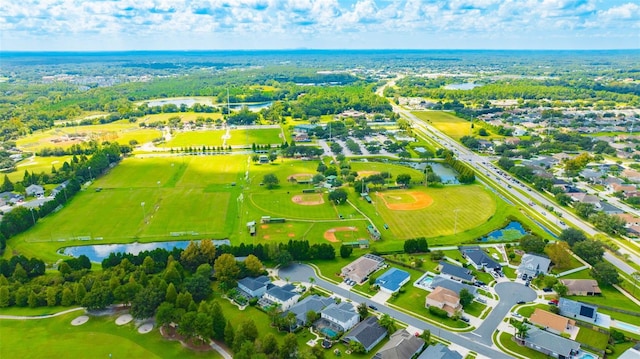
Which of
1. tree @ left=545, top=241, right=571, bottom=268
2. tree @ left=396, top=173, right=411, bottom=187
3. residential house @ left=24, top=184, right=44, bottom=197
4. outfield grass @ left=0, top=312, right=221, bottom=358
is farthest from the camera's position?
tree @ left=396, top=173, right=411, bottom=187

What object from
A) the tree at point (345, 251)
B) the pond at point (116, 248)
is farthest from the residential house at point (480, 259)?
the pond at point (116, 248)

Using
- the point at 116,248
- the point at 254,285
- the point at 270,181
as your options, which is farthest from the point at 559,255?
the point at 116,248

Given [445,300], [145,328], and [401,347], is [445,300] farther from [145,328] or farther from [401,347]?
[145,328]

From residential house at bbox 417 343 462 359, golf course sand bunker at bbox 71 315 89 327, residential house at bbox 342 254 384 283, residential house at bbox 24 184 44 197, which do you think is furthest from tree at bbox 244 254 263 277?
residential house at bbox 24 184 44 197

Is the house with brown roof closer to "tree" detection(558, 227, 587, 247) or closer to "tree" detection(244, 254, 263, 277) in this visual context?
"tree" detection(558, 227, 587, 247)

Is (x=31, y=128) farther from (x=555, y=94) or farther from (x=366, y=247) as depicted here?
(x=555, y=94)
